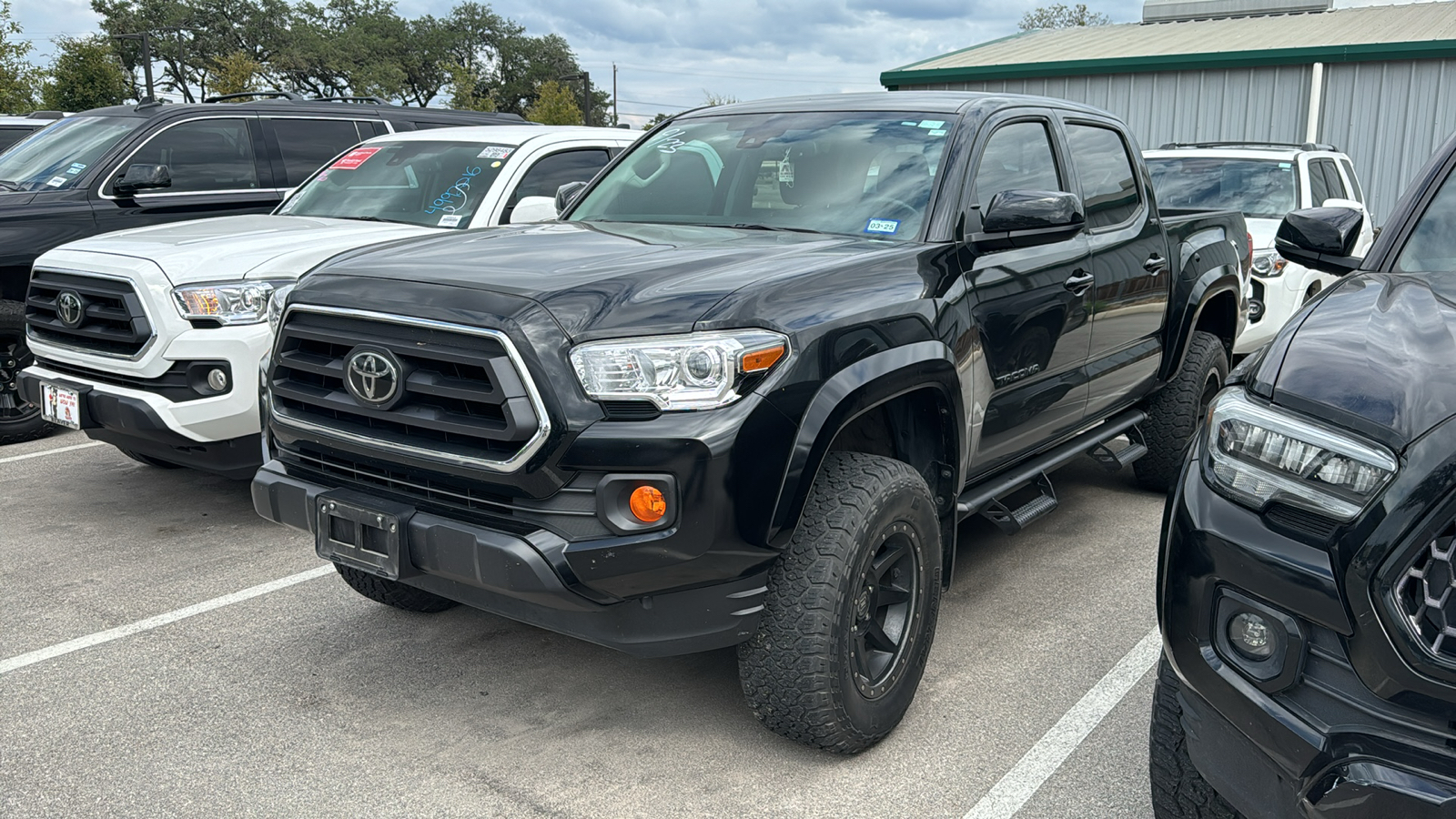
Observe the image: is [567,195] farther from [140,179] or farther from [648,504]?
[140,179]

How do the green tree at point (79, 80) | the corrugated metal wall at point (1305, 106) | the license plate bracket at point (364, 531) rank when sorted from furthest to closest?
the green tree at point (79, 80) < the corrugated metal wall at point (1305, 106) < the license plate bracket at point (364, 531)

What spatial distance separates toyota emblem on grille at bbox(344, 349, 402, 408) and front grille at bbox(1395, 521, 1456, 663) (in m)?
2.22

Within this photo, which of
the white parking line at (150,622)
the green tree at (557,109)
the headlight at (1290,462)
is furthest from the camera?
the green tree at (557,109)

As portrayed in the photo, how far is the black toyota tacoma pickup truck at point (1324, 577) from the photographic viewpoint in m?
1.81

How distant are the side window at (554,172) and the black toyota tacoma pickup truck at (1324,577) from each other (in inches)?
183

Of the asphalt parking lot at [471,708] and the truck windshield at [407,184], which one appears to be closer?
the asphalt parking lot at [471,708]

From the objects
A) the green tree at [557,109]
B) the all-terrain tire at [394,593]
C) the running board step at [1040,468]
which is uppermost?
the green tree at [557,109]

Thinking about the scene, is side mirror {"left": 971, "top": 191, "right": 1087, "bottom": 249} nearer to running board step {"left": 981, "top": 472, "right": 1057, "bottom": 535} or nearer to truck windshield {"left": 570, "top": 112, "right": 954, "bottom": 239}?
truck windshield {"left": 570, "top": 112, "right": 954, "bottom": 239}

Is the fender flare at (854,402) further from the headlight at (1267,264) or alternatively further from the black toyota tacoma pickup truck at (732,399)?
the headlight at (1267,264)

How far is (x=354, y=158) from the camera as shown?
270 inches

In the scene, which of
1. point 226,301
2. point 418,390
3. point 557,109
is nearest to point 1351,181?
point 226,301

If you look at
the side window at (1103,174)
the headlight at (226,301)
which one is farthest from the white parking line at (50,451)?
the side window at (1103,174)

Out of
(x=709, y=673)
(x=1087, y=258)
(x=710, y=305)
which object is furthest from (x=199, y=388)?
(x=1087, y=258)

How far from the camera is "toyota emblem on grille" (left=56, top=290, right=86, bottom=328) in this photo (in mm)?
5027
